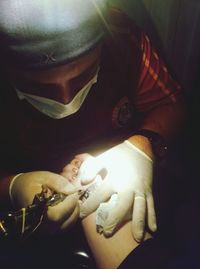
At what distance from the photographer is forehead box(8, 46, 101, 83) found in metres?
1.65

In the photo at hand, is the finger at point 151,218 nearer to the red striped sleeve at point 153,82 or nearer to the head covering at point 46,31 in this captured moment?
the red striped sleeve at point 153,82

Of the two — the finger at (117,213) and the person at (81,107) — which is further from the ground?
the person at (81,107)

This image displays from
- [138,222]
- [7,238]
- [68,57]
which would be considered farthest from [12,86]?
[138,222]

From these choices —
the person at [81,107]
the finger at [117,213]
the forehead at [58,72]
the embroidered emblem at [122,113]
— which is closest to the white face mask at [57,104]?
the person at [81,107]

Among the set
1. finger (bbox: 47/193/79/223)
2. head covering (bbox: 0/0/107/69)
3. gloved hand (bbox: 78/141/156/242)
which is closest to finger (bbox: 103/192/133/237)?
gloved hand (bbox: 78/141/156/242)

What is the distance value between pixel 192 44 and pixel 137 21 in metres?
0.43

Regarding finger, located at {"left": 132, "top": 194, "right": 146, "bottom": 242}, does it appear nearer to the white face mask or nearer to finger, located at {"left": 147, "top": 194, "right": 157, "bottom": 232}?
finger, located at {"left": 147, "top": 194, "right": 157, "bottom": 232}

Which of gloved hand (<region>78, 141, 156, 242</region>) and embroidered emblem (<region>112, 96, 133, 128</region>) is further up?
embroidered emblem (<region>112, 96, 133, 128</region>)

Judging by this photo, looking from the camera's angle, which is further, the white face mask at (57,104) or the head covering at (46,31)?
the white face mask at (57,104)

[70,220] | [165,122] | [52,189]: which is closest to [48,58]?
[52,189]

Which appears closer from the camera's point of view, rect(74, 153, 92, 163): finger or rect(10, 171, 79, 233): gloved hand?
rect(10, 171, 79, 233): gloved hand

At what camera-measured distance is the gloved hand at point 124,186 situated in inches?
70.8

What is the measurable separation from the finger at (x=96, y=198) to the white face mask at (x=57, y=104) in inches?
19.3

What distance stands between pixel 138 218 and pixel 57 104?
808mm
